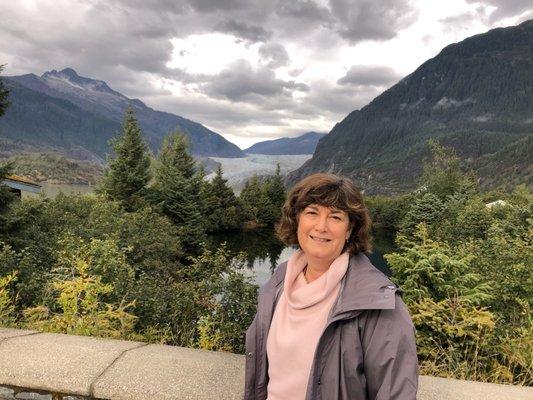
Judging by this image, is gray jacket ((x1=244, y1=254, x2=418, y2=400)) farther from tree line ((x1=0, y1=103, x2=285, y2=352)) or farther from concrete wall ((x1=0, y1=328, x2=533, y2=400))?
tree line ((x1=0, y1=103, x2=285, y2=352))

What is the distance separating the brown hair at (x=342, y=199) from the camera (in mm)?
2256

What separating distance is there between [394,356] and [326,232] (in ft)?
2.34

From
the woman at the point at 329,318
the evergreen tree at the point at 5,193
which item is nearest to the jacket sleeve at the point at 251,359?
the woman at the point at 329,318

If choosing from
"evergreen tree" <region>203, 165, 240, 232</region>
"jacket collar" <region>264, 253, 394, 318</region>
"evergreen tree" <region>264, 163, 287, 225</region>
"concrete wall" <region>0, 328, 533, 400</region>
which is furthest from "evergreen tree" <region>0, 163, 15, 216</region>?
"evergreen tree" <region>264, 163, 287, 225</region>

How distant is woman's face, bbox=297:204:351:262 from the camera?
7.38ft

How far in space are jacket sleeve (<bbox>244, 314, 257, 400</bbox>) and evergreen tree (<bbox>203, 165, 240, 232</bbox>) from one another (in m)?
42.1

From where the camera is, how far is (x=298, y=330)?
7.07 ft

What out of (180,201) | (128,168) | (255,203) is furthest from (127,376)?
(255,203)

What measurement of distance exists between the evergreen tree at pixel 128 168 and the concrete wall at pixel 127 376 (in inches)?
1105

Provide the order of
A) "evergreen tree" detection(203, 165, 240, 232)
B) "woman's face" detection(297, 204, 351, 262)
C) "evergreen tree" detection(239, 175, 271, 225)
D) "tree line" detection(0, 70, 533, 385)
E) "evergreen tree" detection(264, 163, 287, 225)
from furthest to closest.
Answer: "evergreen tree" detection(264, 163, 287, 225) → "evergreen tree" detection(239, 175, 271, 225) → "evergreen tree" detection(203, 165, 240, 232) → "tree line" detection(0, 70, 533, 385) → "woman's face" detection(297, 204, 351, 262)

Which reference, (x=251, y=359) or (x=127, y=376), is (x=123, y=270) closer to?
(x=127, y=376)

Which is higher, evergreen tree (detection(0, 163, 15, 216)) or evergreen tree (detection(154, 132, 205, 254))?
evergreen tree (detection(0, 163, 15, 216))

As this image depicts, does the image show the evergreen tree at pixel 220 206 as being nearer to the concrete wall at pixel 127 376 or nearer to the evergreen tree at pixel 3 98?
the evergreen tree at pixel 3 98

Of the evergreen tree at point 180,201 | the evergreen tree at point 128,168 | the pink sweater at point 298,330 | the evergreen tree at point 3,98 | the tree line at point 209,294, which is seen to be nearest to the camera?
the pink sweater at point 298,330
